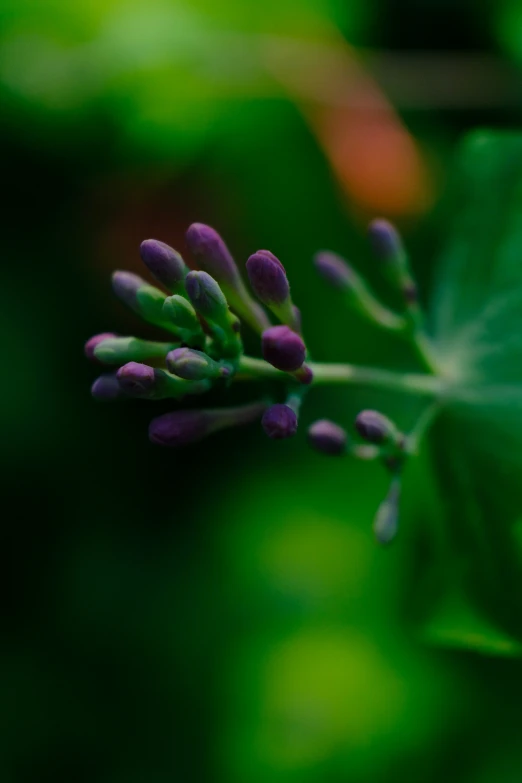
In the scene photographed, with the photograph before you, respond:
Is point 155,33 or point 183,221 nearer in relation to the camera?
point 155,33

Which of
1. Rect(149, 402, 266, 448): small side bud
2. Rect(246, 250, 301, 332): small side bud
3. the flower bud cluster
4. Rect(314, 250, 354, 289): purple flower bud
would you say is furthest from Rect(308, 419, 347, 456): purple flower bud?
Rect(314, 250, 354, 289): purple flower bud

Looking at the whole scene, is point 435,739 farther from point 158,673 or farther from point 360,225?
point 360,225

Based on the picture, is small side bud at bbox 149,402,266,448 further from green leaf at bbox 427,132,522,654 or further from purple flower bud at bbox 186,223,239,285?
green leaf at bbox 427,132,522,654

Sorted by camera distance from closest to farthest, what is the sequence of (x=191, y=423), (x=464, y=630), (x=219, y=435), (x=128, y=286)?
(x=191, y=423) → (x=128, y=286) → (x=464, y=630) → (x=219, y=435)

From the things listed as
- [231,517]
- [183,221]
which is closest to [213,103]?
[183,221]

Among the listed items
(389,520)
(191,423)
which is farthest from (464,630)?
(191,423)

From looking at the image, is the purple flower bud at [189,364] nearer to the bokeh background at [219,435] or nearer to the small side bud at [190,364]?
the small side bud at [190,364]

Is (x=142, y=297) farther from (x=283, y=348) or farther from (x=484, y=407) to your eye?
(x=484, y=407)
